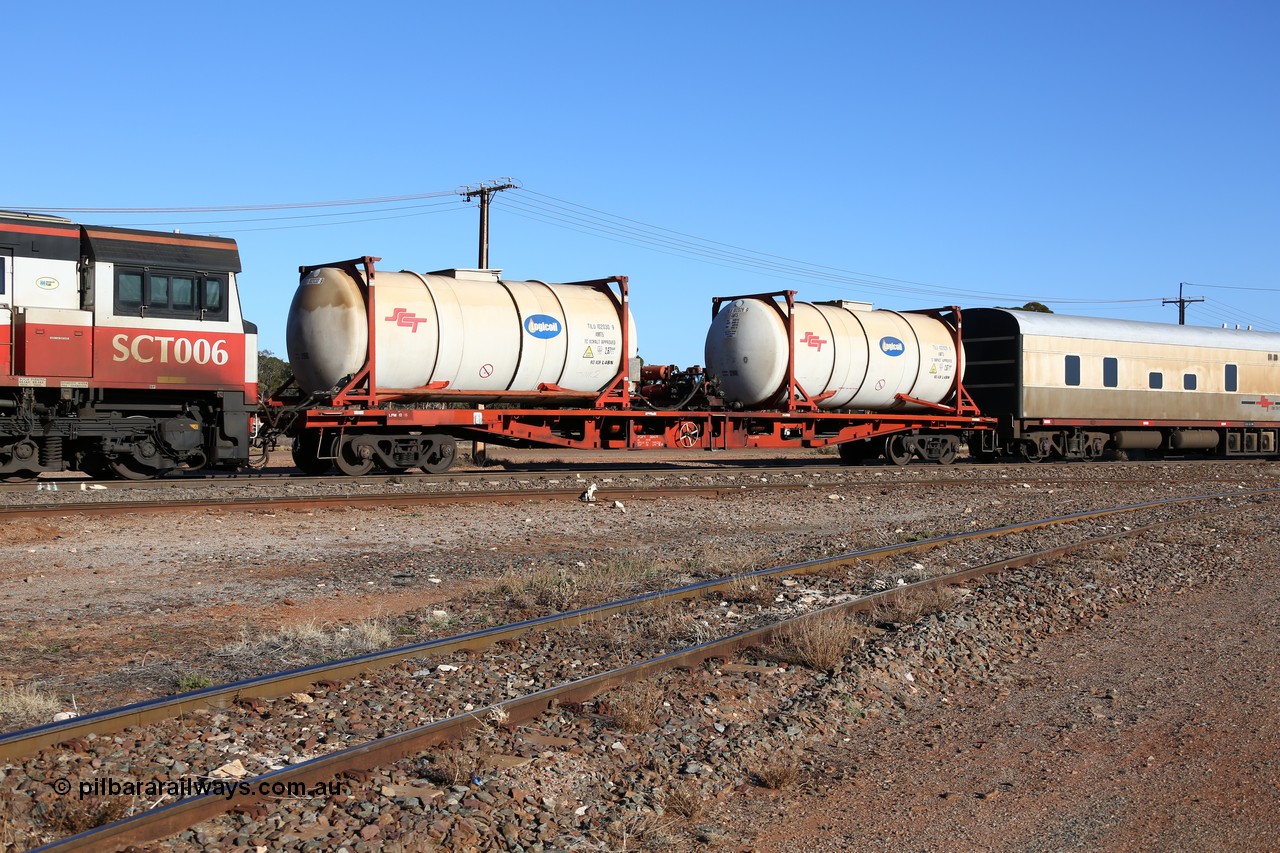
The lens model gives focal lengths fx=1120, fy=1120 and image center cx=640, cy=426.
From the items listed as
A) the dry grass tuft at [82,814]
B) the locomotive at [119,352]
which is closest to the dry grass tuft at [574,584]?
the dry grass tuft at [82,814]

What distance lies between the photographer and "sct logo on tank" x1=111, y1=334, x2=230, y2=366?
16.2 meters

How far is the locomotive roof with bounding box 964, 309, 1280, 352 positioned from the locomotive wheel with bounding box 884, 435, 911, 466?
149 inches

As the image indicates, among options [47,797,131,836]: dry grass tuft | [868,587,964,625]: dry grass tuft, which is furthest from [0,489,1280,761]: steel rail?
[868,587,964,625]: dry grass tuft

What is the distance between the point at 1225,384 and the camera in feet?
98.4

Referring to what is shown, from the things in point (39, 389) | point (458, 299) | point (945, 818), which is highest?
point (458, 299)

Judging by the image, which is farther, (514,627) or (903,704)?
(514,627)

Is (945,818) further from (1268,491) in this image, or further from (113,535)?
(1268,491)

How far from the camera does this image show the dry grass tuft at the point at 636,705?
223 inches

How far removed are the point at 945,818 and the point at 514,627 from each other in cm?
344

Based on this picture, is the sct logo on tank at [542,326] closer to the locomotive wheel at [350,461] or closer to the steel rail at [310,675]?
the locomotive wheel at [350,461]

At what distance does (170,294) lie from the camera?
54.4 ft

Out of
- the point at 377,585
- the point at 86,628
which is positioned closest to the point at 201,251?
the point at 377,585

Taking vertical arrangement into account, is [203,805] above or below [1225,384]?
below

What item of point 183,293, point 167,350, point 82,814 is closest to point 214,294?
point 183,293
